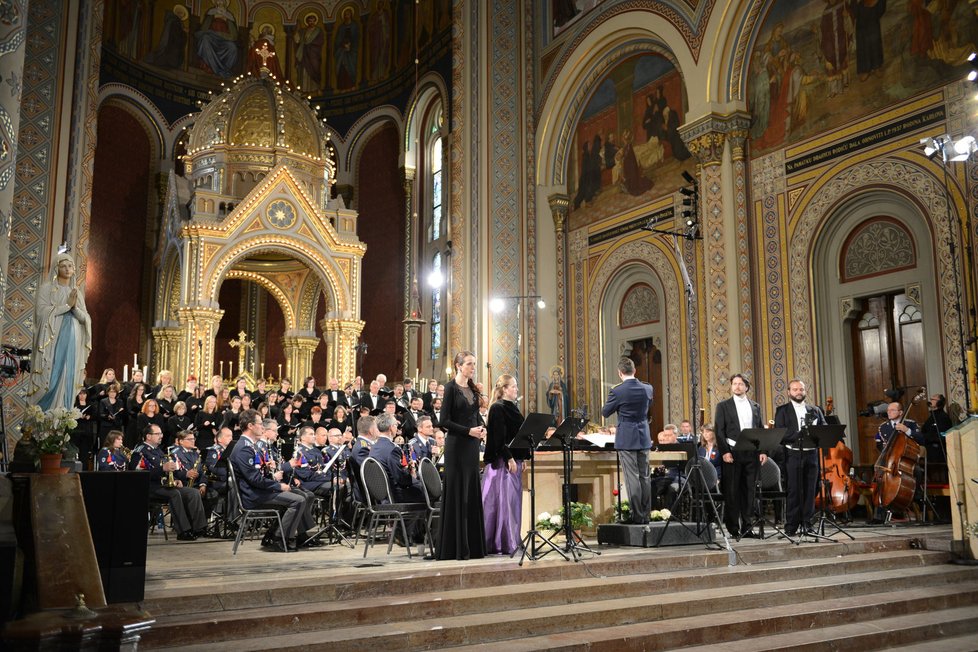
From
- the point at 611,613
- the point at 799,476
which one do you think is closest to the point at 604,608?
the point at 611,613

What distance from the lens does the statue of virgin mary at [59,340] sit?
7.02m

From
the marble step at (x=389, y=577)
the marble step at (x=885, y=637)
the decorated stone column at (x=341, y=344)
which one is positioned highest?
the decorated stone column at (x=341, y=344)

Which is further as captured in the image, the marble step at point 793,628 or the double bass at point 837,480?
the double bass at point 837,480

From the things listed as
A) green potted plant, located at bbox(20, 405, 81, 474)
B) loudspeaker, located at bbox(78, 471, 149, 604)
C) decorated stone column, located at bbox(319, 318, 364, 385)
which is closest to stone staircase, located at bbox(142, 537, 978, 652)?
loudspeaker, located at bbox(78, 471, 149, 604)

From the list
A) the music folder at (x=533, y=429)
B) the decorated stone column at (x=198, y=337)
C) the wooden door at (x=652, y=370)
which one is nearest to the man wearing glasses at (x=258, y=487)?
the music folder at (x=533, y=429)

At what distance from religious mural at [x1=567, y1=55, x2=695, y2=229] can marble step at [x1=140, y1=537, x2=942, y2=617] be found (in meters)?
8.63

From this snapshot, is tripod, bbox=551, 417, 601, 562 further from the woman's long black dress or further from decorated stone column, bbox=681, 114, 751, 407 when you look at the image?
decorated stone column, bbox=681, 114, 751, 407

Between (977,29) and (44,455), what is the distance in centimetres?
1098

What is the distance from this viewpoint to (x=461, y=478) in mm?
6996

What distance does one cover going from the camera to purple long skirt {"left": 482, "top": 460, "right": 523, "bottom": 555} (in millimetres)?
7359

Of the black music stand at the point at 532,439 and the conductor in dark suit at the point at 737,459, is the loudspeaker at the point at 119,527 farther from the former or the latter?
the conductor in dark suit at the point at 737,459

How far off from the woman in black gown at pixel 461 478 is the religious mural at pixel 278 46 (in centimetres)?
1566

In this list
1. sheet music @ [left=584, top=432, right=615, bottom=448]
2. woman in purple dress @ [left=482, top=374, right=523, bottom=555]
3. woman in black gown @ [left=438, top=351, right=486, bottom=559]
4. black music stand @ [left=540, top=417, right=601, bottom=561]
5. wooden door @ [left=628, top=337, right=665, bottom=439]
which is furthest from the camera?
wooden door @ [left=628, top=337, right=665, bottom=439]

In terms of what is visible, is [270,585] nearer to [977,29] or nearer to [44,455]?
[44,455]
